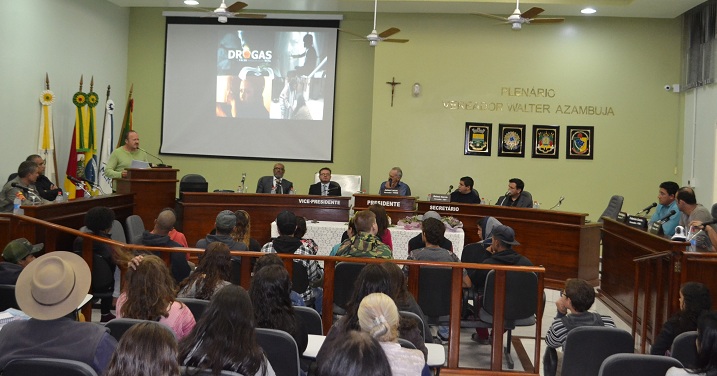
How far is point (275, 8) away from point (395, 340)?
10330 millimetres

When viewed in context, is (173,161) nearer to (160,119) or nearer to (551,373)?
(160,119)

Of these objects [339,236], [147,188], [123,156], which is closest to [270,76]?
[123,156]

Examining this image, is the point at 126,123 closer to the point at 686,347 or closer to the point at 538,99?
the point at 538,99

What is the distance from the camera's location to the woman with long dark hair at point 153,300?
3.76 m

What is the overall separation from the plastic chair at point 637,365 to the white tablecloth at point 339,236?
201 inches

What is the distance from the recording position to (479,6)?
1176 cm

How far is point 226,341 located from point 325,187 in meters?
7.76

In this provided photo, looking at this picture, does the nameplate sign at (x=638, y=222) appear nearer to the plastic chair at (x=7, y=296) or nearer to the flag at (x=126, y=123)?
the plastic chair at (x=7, y=296)

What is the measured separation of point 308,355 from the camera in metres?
3.80

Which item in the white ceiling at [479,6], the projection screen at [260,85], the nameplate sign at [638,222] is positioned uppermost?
the white ceiling at [479,6]

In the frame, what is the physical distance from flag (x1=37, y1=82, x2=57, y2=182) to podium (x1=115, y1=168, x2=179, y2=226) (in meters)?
2.19

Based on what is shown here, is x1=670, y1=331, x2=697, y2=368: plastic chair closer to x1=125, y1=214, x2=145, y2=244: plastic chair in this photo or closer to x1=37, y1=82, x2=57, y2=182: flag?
x1=125, y1=214, x2=145, y2=244: plastic chair

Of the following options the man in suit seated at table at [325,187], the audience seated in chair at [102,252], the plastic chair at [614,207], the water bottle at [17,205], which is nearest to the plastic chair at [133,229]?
the water bottle at [17,205]

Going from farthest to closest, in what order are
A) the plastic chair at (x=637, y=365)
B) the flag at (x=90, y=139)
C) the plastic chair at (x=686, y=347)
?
the flag at (x=90, y=139) < the plastic chair at (x=686, y=347) < the plastic chair at (x=637, y=365)
